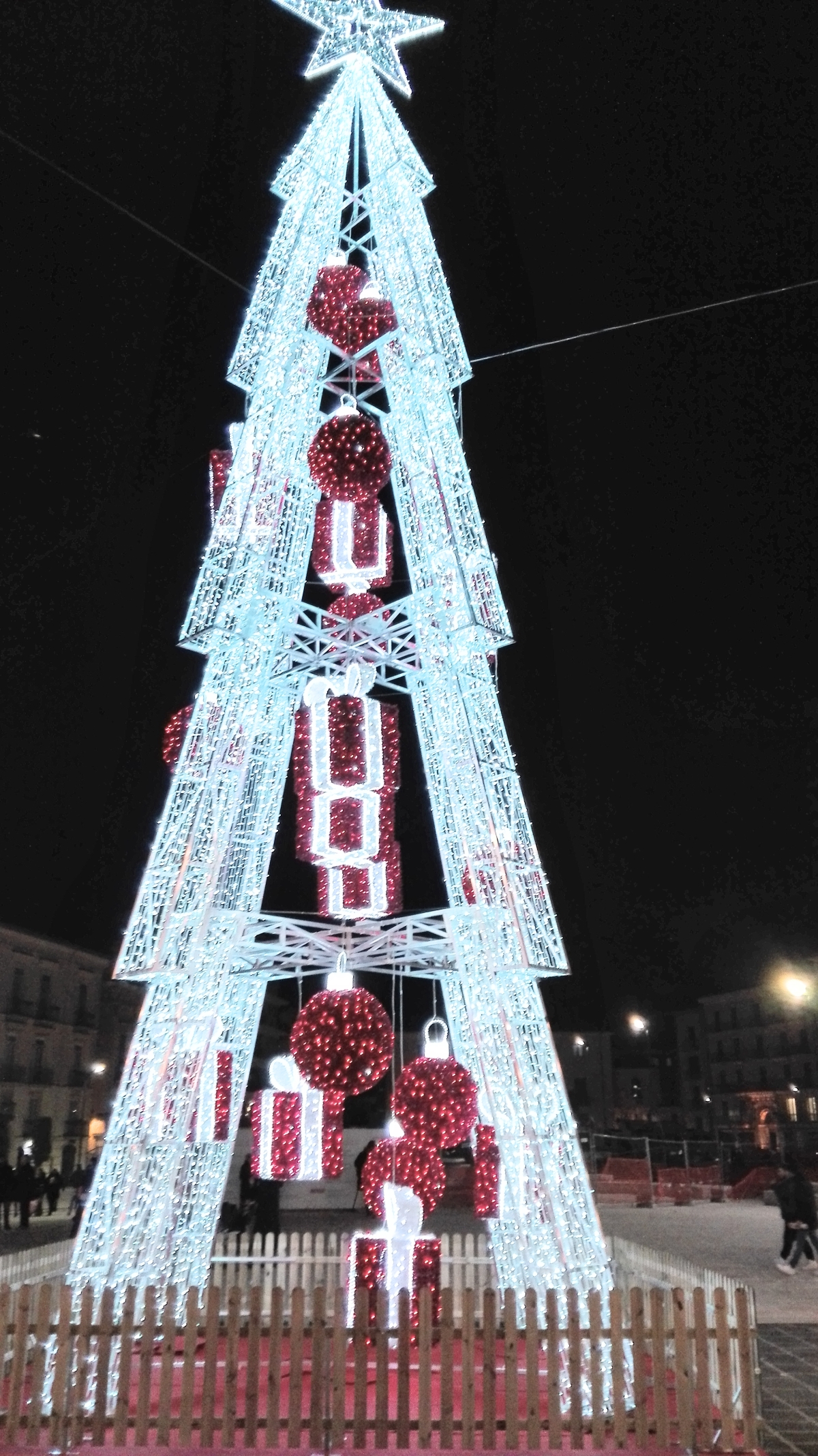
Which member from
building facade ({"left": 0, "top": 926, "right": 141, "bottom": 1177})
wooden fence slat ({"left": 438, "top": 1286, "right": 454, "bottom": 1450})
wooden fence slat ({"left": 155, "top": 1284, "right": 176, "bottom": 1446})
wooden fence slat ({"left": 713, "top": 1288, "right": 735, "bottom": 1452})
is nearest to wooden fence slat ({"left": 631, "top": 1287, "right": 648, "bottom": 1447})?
wooden fence slat ({"left": 713, "top": 1288, "right": 735, "bottom": 1452})

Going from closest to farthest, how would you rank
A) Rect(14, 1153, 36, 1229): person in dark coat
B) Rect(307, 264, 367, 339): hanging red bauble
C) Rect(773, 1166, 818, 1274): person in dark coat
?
Rect(307, 264, 367, 339): hanging red bauble
Rect(773, 1166, 818, 1274): person in dark coat
Rect(14, 1153, 36, 1229): person in dark coat

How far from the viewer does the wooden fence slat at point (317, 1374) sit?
6426 mm

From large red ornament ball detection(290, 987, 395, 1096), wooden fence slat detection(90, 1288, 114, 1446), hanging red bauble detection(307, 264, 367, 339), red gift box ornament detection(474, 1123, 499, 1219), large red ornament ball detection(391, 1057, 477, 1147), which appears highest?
hanging red bauble detection(307, 264, 367, 339)

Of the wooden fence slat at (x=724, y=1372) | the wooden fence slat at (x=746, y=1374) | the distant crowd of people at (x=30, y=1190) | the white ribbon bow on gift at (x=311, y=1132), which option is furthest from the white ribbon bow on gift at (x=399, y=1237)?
the distant crowd of people at (x=30, y=1190)

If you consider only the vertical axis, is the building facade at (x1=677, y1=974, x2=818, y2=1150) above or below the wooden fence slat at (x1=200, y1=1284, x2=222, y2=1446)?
above

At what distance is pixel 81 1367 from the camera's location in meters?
6.58

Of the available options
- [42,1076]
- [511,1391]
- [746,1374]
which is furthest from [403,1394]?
[42,1076]

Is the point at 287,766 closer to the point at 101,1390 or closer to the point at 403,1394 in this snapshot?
the point at 101,1390

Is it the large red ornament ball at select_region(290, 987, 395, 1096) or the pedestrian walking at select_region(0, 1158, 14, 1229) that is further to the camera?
the pedestrian walking at select_region(0, 1158, 14, 1229)

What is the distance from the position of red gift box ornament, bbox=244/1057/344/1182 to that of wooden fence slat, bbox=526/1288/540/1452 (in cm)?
268

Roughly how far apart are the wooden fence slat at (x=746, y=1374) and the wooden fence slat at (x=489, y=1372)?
4.63ft

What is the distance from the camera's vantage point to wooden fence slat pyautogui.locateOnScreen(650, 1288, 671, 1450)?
6.40 m

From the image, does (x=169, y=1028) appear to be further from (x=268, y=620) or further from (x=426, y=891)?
(x=426, y=891)

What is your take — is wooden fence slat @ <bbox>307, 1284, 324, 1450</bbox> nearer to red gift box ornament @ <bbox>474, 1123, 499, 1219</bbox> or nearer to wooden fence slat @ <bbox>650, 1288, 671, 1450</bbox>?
wooden fence slat @ <bbox>650, 1288, 671, 1450</bbox>
